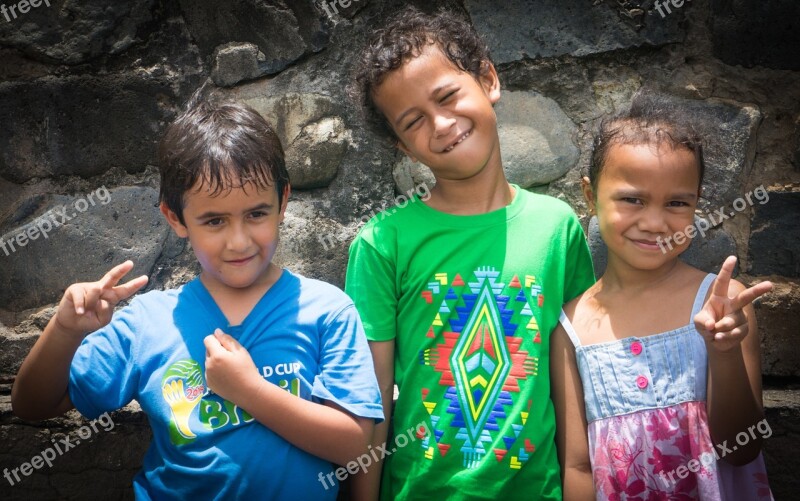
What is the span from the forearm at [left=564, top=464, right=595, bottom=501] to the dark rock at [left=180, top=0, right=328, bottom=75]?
1.29 m

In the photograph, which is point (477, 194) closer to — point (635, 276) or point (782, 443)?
point (635, 276)

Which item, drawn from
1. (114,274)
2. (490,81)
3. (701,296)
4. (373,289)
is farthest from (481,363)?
(114,274)

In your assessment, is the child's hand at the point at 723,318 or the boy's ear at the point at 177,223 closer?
the child's hand at the point at 723,318

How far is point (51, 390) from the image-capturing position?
1726mm

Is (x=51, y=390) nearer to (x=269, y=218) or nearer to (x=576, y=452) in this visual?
(x=269, y=218)

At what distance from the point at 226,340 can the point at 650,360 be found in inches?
37.7

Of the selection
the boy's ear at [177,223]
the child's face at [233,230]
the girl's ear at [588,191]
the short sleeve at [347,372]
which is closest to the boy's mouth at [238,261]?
the child's face at [233,230]

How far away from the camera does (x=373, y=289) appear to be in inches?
73.9

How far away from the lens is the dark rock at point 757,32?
1.99 m

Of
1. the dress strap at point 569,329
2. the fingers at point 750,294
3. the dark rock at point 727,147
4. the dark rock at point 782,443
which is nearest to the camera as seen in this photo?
the fingers at point 750,294

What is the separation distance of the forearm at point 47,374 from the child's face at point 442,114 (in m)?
0.92

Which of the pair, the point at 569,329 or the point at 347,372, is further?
the point at 569,329

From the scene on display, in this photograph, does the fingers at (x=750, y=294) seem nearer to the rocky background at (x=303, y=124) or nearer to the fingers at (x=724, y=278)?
the fingers at (x=724, y=278)

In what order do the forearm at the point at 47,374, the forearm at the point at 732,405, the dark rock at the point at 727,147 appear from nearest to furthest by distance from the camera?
the forearm at the point at 732,405, the forearm at the point at 47,374, the dark rock at the point at 727,147
